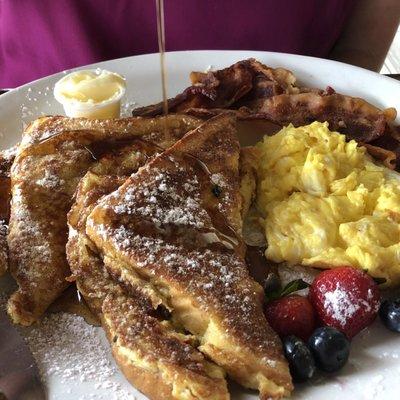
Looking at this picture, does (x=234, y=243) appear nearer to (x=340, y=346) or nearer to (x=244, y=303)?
(x=244, y=303)

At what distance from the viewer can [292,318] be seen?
4.67 ft

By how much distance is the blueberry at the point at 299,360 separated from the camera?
1336 mm

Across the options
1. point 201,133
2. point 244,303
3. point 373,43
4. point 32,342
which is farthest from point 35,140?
point 373,43

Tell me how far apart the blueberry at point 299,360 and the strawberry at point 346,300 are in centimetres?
12

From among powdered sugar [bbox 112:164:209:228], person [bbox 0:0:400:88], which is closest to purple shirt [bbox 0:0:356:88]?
person [bbox 0:0:400:88]

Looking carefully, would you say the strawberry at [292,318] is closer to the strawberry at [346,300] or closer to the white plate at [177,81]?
the strawberry at [346,300]

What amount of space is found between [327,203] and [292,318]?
1.39 feet

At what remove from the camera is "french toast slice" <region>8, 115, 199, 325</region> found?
1498mm

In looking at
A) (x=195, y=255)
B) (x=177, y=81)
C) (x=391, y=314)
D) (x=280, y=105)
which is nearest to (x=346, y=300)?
(x=391, y=314)

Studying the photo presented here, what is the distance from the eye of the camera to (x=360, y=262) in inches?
61.6

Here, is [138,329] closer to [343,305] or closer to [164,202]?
[164,202]

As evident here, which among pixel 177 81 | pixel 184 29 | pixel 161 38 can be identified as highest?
pixel 161 38

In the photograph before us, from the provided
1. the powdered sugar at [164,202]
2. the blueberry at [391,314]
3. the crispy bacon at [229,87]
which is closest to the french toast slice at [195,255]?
the powdered sugar at [164,202]

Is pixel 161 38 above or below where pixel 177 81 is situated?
above
